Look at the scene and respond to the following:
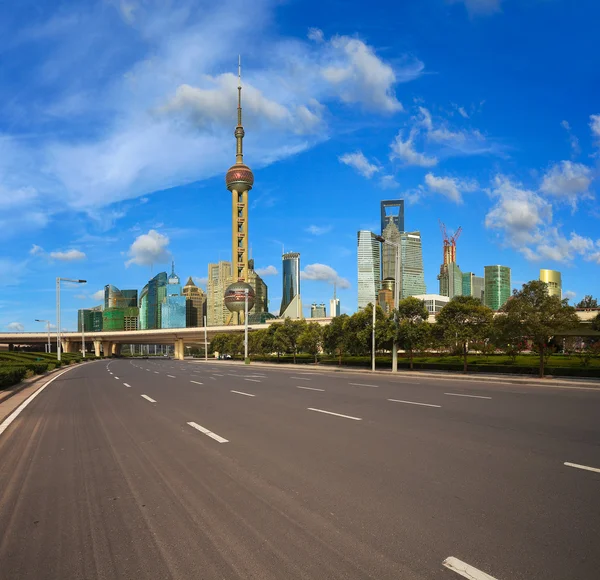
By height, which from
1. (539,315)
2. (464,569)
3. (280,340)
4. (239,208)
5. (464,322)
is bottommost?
(280,340)

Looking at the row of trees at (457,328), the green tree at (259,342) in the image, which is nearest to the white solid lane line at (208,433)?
the row of trees at (457,328)

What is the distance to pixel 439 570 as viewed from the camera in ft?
12.9

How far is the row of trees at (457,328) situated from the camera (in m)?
26.8

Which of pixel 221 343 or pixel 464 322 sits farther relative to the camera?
pixel 221 343

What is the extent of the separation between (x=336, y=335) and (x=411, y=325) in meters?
13.4

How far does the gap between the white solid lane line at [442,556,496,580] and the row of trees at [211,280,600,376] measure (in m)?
25.2

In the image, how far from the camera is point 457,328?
112ft

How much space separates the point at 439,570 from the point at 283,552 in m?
1.39

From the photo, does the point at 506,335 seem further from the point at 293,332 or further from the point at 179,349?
the point at 179,349

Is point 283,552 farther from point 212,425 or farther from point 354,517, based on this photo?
point 212,425

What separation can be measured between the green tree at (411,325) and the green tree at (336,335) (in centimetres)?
857

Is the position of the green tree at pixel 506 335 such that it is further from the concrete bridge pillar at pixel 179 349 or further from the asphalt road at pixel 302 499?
the concrete bridge pillar at pixel 179 349

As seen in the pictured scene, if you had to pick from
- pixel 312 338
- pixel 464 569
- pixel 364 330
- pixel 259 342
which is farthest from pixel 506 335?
pixel 259 342

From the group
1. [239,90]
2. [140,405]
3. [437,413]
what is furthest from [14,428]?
[239,90]
